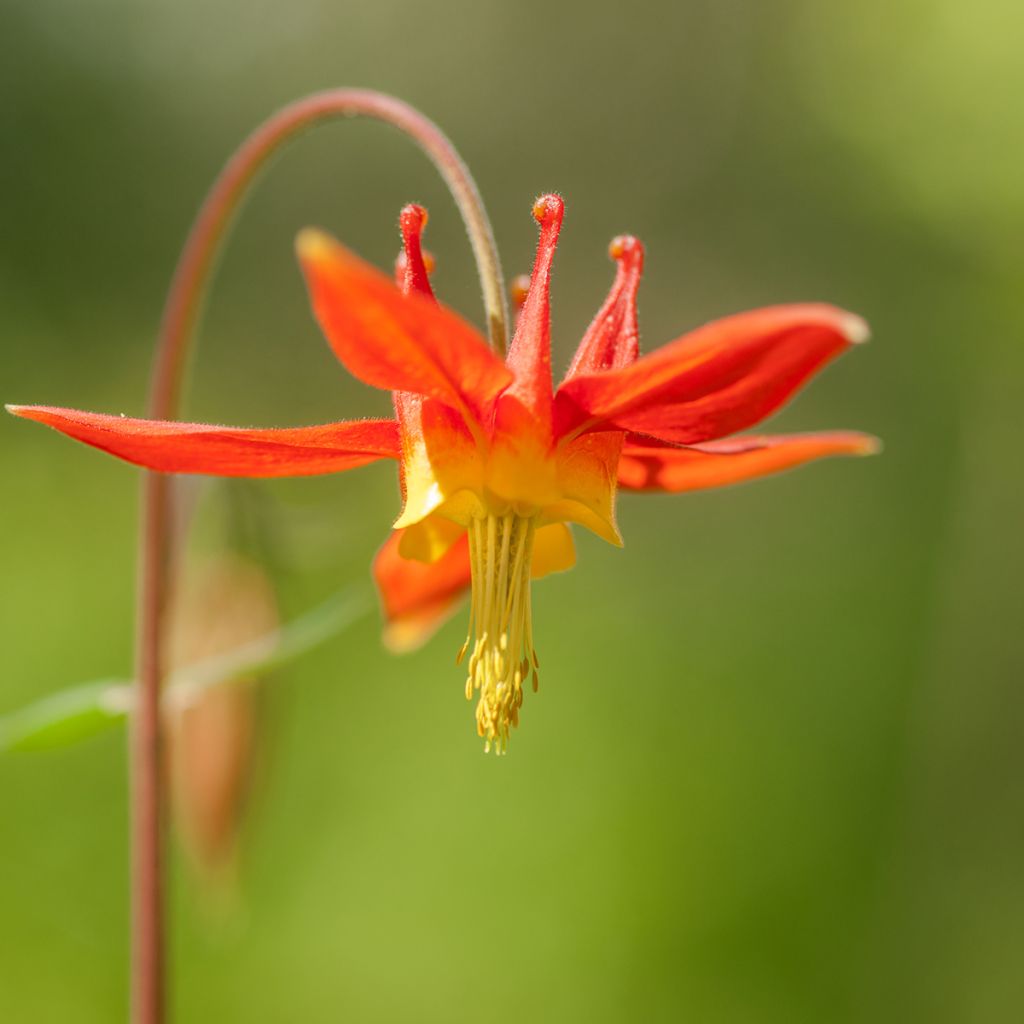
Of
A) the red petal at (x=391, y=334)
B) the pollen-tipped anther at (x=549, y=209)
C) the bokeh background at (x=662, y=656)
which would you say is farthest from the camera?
the bokeh background at (x=662, y=656)

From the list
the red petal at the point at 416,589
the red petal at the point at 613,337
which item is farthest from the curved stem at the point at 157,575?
the red petal at the point at 613,337

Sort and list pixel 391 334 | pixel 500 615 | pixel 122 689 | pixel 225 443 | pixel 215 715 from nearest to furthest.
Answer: pixel 391 334, pixel 225 443, pixel 500 615, pixel 122 689, pixel 215 715

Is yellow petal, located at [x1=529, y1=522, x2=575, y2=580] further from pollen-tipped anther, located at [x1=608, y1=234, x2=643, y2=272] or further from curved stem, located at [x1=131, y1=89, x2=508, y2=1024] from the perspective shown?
curved stem, located at [x1=131, y1=89, x2=508, y2=1024]

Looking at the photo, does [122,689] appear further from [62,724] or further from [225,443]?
[225,443]

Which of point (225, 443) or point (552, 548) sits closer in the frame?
point (225, 443)

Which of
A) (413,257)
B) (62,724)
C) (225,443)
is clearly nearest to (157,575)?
(62,724)

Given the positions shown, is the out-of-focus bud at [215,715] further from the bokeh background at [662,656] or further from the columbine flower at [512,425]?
the columbine flower at [512,425]
